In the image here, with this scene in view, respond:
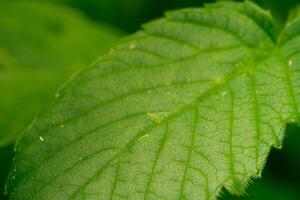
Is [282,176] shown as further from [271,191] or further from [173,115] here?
[173,115]

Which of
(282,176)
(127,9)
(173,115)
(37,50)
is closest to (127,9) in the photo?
(127,9)

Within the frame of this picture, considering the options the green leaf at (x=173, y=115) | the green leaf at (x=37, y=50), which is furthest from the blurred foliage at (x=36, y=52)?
the green leaf at (x=173, y=115)

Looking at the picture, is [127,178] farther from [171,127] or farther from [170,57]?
[170,57]

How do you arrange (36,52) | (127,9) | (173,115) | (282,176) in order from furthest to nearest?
(127,9), (282,176), (36,52), (173,115)

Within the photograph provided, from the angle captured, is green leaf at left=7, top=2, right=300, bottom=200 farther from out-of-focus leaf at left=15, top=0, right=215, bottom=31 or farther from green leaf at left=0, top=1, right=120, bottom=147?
out-of-focus leaf at left=15, top=0, right=215, bottom=31

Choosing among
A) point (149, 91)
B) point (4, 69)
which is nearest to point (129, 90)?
point (149, 91)

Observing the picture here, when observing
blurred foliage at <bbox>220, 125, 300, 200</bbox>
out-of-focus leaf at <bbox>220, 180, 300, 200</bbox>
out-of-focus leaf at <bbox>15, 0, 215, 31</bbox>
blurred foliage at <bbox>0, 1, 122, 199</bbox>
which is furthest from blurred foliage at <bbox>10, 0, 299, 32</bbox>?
out-of-focus leaf at <bbox>220, 180, 300, 200</bbox>
